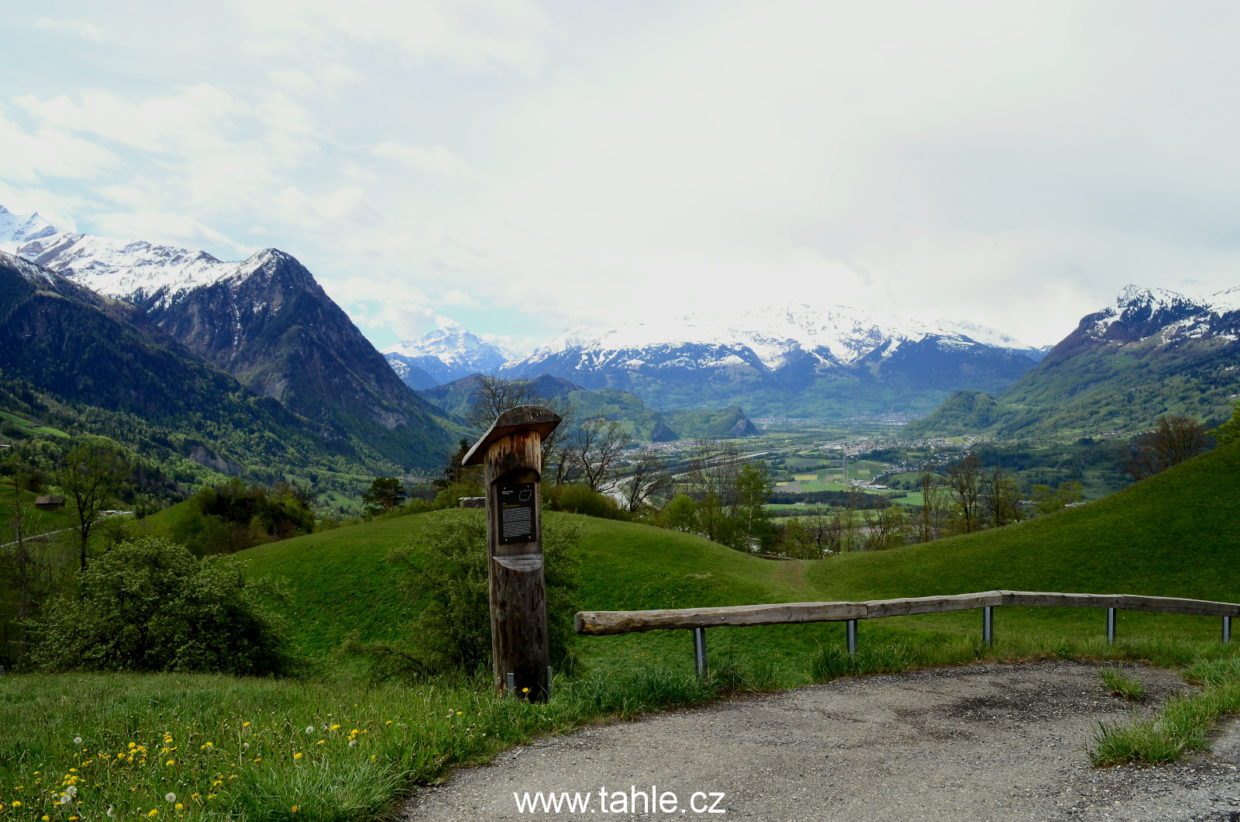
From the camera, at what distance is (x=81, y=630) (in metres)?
22.3

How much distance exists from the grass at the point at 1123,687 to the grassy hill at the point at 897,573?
16.7 meters

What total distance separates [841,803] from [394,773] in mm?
4430

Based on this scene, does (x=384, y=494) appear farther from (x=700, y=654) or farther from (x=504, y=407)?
(x=700, y=654)

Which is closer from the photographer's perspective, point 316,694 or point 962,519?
point 316,694

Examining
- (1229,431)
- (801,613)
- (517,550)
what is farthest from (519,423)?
(1229,431)

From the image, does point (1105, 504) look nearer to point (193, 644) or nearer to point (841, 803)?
point (841, 803)

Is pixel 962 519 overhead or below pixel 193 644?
below

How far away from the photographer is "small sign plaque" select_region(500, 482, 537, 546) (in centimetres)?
1049

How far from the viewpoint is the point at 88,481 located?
52188 millimetres

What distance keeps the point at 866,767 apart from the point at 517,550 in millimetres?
5485

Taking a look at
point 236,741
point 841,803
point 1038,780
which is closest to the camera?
point 841,803

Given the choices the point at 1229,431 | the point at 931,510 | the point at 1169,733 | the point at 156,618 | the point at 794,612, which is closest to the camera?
the point at 1169,733

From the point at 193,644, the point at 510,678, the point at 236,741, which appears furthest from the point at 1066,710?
the point at 193,644

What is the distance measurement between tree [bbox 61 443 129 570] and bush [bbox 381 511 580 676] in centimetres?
4290
